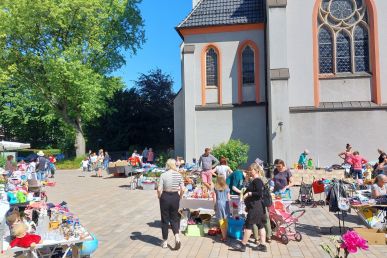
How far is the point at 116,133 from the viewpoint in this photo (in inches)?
1399

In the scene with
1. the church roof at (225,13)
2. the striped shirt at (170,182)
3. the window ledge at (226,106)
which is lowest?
the striped shirt at (170,182)

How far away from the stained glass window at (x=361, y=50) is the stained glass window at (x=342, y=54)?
0.38 metres

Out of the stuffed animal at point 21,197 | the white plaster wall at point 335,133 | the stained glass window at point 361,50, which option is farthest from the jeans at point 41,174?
the stained glass window at point 361,50

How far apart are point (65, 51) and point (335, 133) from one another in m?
19.4

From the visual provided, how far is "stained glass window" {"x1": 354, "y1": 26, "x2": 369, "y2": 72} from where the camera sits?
2027 cm

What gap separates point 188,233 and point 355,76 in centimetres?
1477

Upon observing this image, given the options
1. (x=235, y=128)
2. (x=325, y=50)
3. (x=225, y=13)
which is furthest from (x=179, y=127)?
(x=325, y=50)

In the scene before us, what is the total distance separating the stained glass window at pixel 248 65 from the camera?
22.5 meters

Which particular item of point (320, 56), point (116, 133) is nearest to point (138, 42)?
point (116, 133)

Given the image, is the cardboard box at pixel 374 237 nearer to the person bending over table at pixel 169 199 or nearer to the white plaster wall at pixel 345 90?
the person bending over table at pixel 169 199

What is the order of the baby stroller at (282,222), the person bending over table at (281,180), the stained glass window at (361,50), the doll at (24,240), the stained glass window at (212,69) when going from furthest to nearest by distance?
the stained glass window at (212,69), the stained glass window at (361,50), the person bending over table at (281,180), the baby stroller at (282,222), the doll at (24,240)

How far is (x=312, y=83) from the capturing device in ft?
66.6

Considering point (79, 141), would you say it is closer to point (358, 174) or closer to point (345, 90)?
point (345, 90)

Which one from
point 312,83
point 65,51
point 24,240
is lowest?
point 24,240
